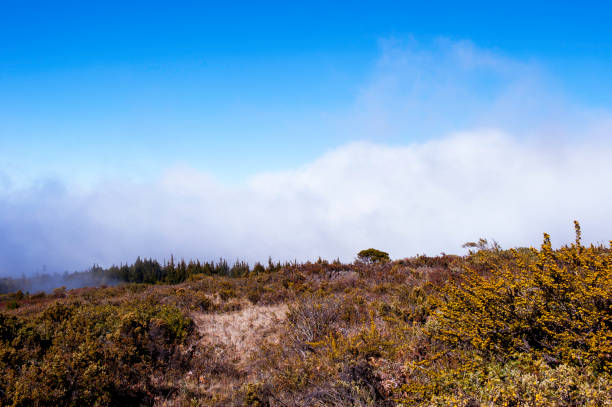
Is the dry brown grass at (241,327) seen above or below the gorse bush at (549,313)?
below

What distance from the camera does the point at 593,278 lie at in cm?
421

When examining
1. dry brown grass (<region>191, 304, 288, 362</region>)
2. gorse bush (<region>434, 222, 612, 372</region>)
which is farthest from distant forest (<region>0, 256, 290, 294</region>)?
gorse bush (<region>434, 222, 612, 372</region>)

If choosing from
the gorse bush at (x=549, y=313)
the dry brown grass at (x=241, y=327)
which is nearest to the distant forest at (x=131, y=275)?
the dry brown grass at (x=241, y=327)

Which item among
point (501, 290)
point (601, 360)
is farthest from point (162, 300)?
point (601, 360)

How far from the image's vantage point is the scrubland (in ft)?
13.5

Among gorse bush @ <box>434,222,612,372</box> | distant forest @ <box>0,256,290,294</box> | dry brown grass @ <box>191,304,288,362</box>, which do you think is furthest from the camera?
distant forest @ <box>0,256,290,294</box>

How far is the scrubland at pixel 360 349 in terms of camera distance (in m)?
4.13

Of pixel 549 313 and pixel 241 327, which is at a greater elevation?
pixel 549 313

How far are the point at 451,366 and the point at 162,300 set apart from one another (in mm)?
12716

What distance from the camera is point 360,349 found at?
20.4 ft

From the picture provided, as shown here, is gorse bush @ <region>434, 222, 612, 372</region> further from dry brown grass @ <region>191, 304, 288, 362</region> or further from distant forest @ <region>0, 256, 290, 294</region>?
distant forest @ <region>0, 256, 290, 294</region>

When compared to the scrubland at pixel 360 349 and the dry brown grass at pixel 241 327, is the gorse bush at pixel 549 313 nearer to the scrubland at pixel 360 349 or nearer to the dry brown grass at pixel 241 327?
the scrubland at pixel 360 349

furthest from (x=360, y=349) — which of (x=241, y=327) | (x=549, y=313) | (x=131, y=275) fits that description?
(x=131, y=275)

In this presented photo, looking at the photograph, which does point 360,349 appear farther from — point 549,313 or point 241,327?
point 241,327
